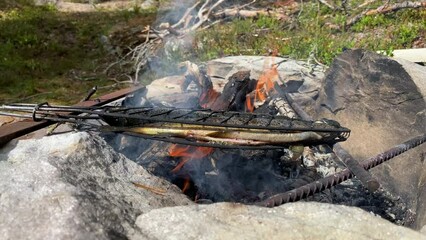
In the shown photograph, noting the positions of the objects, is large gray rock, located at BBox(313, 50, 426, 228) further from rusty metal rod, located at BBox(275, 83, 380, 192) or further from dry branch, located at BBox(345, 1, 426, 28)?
dry branch, located at BBox(345, 1, 426, 28)

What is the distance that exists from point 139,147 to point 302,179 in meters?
1.46

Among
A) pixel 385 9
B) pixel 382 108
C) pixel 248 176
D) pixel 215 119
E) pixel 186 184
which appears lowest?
pixel 385 9

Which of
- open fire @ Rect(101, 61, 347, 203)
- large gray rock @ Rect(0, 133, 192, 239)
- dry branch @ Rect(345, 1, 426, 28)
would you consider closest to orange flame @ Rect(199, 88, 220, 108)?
open fire @ Rect(101, 61, 347, 203)

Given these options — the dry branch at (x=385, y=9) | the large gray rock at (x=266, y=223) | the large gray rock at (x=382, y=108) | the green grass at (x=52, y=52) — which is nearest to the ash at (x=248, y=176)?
the large gray rock at (x=382, y=108)

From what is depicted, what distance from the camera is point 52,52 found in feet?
39.1

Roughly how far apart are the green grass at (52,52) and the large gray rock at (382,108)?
580 centimetres

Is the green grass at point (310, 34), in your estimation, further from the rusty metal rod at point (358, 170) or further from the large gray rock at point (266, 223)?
the large gray rock at point (266, 223)

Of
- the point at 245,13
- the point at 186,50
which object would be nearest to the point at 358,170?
the point at 186,50

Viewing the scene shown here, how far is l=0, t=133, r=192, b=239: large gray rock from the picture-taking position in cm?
202

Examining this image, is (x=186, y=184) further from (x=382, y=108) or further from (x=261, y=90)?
(x=382, y=108)

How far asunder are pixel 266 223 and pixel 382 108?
269cm

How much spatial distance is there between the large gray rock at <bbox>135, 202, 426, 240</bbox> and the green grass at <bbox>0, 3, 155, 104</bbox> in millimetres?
7251

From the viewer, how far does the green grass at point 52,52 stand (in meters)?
9.73

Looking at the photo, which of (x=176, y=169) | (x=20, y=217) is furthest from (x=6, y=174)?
(x=176, y=169)
